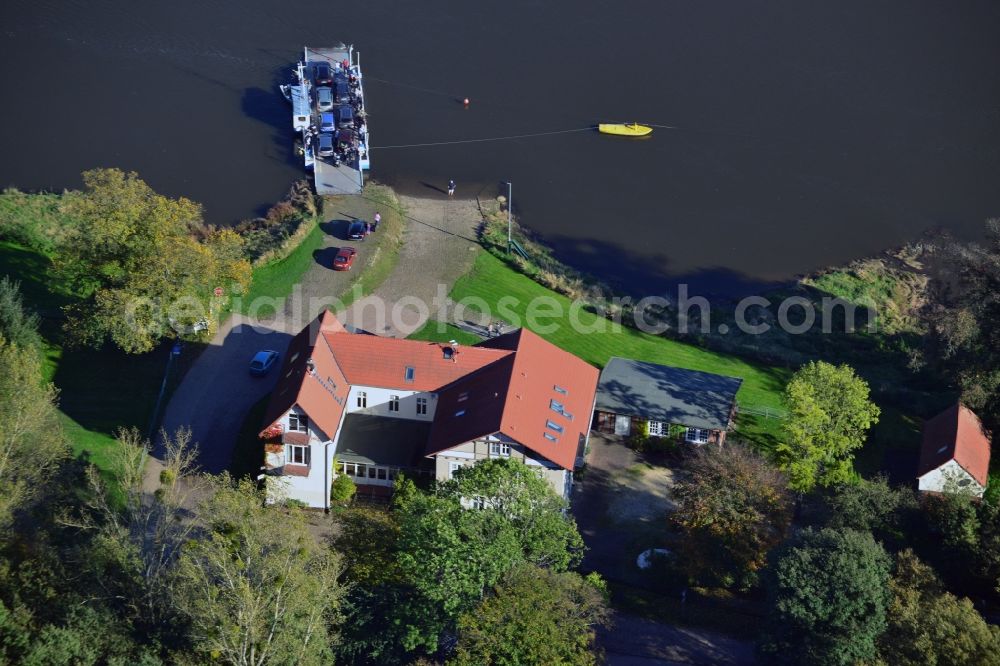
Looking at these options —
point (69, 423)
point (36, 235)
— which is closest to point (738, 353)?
point (69, 423)

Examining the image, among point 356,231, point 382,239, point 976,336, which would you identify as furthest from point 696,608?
point 356,231

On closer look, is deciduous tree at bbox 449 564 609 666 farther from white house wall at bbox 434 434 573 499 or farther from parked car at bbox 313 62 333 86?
parked car at bbox 313 62 333 86

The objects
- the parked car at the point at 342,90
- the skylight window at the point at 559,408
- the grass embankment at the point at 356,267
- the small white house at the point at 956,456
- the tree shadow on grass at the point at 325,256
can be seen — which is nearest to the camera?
the skylight window at the point at 559,408

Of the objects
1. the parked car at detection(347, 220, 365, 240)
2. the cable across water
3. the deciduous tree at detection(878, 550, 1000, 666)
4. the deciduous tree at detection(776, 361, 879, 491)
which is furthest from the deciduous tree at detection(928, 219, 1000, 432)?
the parked car at detection(347, 220, 365, 240)

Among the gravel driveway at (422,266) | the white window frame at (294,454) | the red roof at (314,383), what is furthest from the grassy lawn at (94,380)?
the gravel driveway at (422,266)

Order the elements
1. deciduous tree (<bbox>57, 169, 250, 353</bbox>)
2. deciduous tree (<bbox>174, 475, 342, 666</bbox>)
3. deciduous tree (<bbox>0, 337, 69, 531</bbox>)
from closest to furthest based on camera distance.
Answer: deciduous tree (<bbox>174, 475, 342, 666</bbox>)
deciduous tree (<bbox>0, 337, 69, 531</bbox>)
deciduous tree (<bbox>57, 169, 250, 353</bbox>)

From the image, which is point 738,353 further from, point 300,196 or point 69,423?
point 69,423

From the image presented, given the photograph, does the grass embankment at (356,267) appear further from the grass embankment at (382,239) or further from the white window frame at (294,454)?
the white window frame at (294,454)
